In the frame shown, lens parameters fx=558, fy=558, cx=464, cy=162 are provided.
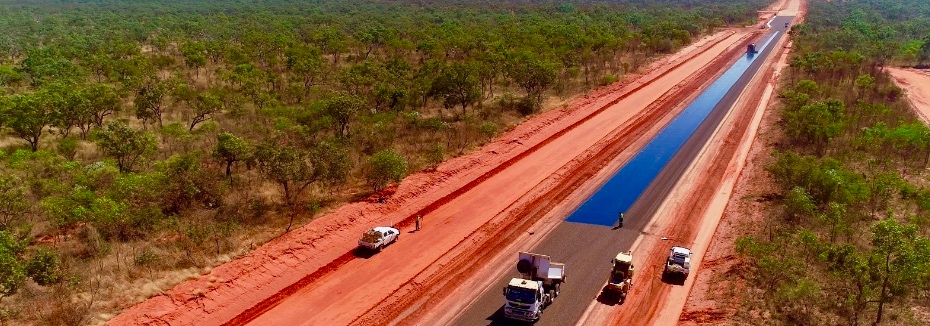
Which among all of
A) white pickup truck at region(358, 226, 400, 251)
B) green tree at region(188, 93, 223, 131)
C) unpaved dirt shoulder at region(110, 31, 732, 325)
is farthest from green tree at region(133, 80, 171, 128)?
white pickup truck at region(358, 226, 400, 251)

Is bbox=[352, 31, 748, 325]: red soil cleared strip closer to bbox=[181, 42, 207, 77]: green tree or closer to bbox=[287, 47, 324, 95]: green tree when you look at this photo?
bbox=[287, 47, 324, 95]: green tree

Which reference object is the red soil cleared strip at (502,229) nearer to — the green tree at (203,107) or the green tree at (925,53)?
the green tree at (203,107)

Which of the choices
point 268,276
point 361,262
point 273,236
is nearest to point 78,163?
point 273,236

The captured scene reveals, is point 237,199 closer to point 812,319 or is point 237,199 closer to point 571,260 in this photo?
point 571,260

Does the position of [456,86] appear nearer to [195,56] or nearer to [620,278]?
[620,278]

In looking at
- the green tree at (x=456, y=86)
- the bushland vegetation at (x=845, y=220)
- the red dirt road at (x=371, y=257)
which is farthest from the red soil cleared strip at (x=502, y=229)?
the green tree at (x=456, y=86)

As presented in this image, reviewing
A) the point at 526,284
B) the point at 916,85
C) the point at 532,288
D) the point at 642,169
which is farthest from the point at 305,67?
the point at 916,85

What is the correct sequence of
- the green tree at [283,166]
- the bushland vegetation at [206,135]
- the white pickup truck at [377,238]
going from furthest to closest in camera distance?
the green tree at [283,166] < the white pickup truck at [377,238] < the bushland vegetation at [206,135]
